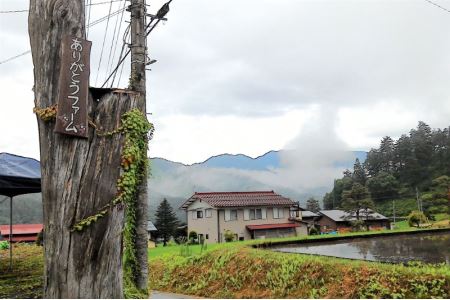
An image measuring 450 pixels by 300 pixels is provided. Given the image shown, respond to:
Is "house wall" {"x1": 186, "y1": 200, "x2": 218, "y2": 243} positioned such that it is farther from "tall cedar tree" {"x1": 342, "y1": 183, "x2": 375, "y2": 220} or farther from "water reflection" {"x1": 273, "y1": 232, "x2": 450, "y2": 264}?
"water reflection" {"x1": 273, "y1": 232, "x2": 450, "y2": 264}

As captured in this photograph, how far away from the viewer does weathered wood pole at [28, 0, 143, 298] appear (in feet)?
8.08

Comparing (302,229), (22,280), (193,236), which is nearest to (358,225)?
(302,229)

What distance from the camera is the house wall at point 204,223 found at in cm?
3425

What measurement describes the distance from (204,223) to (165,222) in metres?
9.21

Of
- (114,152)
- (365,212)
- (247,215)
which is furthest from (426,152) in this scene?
(114,152)

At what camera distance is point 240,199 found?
3541 centimetres

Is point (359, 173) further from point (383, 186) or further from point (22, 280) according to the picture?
point (22, 280)

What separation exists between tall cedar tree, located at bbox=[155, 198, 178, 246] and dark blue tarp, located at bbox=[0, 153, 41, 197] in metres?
34.6

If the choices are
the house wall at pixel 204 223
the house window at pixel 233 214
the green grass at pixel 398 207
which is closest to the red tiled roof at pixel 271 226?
the house window at pixel 233 214

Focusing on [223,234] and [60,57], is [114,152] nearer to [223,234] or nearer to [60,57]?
[60,57]

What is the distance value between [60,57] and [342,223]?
45.0m

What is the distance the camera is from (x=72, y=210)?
8.16 ft

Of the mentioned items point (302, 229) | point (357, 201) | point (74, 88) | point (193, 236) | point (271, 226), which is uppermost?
point (74, 88)

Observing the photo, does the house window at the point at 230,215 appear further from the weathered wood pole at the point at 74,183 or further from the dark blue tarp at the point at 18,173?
the weathered wood pole at the point at 74,183
